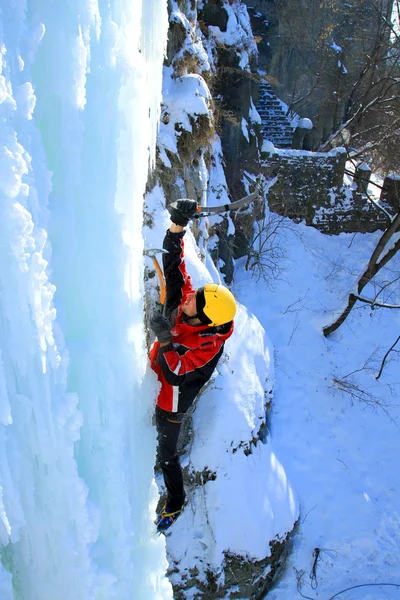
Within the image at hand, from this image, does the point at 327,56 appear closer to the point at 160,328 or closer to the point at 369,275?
the point at 369,275

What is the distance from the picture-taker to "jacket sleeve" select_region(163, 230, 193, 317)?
9.56 feet

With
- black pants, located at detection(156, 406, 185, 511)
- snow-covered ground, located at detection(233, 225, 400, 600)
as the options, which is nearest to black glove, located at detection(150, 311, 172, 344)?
black pants, located at detection(156, 406, 185, 511)

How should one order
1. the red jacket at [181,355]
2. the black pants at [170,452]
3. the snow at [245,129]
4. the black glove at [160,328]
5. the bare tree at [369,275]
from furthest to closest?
the snow at [245,129], the bare tree at [369,275], the black pants at [170,452], the red jacket at [181,355], the black glove at [160,328]

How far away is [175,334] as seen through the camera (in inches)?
115

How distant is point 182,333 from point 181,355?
7.8 inches

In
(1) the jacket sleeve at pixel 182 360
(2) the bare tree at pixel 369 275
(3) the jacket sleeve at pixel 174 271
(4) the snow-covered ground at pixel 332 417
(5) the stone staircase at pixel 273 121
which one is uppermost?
(3) the jacket sleeve at pixel 174 271

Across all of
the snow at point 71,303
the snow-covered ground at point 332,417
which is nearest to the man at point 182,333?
the snow at point 71,303

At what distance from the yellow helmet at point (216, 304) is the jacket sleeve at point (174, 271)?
0.37 meters

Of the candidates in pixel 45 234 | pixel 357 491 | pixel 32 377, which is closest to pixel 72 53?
pixel 45 234

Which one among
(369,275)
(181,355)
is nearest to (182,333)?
(181,355)

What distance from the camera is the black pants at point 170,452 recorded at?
3.06 metres

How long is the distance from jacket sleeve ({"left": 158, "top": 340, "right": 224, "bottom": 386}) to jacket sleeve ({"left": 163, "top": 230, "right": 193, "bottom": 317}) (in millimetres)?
520

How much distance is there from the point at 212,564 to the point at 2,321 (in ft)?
15.1

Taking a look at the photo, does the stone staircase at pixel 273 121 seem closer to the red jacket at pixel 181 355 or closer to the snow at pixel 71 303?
the red jacket at pixel 181 355
